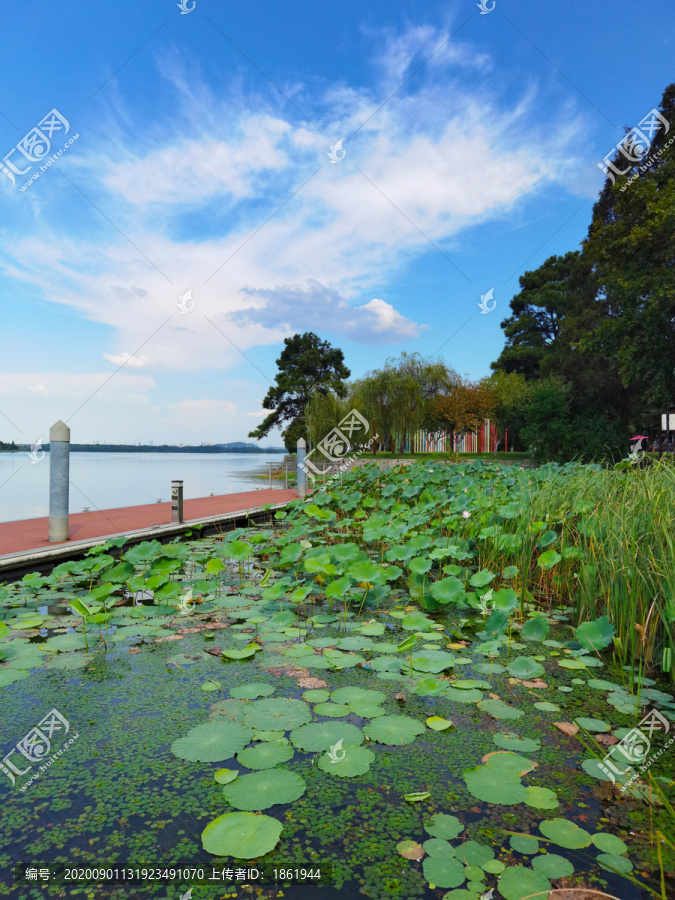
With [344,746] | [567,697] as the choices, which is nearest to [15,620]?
[344,746]

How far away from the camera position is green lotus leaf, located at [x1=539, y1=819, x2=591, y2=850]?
4.52 feet

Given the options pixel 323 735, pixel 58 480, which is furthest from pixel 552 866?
pixel 58 480

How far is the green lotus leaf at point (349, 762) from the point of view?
5.56 feet

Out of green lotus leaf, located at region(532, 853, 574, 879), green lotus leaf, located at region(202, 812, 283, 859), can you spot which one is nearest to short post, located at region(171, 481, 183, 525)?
green lotus leaf, located at region(202, 812, 283, 859)

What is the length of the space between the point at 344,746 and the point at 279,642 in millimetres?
1202

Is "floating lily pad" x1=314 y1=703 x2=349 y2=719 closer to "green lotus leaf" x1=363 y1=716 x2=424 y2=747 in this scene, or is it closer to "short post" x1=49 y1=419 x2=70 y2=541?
"green lotus leaf" x1=363 y1=716 x2=424 y2=747

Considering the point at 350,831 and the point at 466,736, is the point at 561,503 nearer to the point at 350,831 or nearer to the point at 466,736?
the point at 466,736

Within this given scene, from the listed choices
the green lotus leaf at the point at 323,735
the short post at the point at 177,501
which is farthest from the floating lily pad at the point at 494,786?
the short post at the point at 177,501

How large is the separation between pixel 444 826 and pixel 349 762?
39 centimetres

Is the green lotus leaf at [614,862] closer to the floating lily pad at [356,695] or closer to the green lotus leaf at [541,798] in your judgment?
the green lotus leaf at [541,798]

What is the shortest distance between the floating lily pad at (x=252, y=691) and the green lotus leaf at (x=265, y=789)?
56 centimetres

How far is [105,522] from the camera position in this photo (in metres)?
7.14

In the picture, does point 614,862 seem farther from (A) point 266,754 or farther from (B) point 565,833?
(A) point 266,754

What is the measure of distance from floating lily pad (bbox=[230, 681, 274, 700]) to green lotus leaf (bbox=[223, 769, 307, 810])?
565 millimetres
